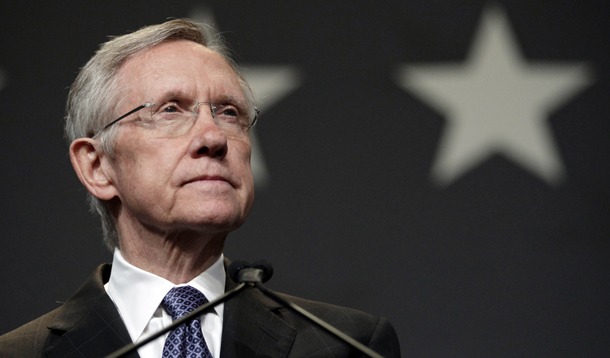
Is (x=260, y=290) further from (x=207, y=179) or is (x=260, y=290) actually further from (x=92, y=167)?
(x=92, y=167)

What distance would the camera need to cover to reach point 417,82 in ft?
7.24

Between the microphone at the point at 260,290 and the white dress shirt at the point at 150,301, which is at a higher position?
the microphone at the point at 260,290

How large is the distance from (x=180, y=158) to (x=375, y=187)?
3.02 feet

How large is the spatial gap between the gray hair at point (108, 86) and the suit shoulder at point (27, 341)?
0.25 meters

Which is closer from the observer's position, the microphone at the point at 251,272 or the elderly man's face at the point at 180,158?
the microphone at the point at 251,272

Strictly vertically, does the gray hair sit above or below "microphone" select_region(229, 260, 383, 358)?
above

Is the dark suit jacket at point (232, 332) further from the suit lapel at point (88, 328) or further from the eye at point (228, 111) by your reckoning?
the eye at point (228, 111)

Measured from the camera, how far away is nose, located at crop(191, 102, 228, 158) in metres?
1.35

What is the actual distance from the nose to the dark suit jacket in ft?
1.02

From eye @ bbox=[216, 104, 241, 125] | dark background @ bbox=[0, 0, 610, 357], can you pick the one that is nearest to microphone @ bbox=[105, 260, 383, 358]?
eye @ bbox=[216, 104, 241, 125]

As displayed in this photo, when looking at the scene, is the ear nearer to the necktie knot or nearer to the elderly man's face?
the elderly man's face

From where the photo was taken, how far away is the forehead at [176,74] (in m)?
1.43

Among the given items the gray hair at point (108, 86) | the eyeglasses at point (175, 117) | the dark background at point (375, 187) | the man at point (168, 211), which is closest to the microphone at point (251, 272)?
the man at point (168, 211)

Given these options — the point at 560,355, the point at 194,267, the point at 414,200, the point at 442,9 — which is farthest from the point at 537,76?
the point at 194,267
